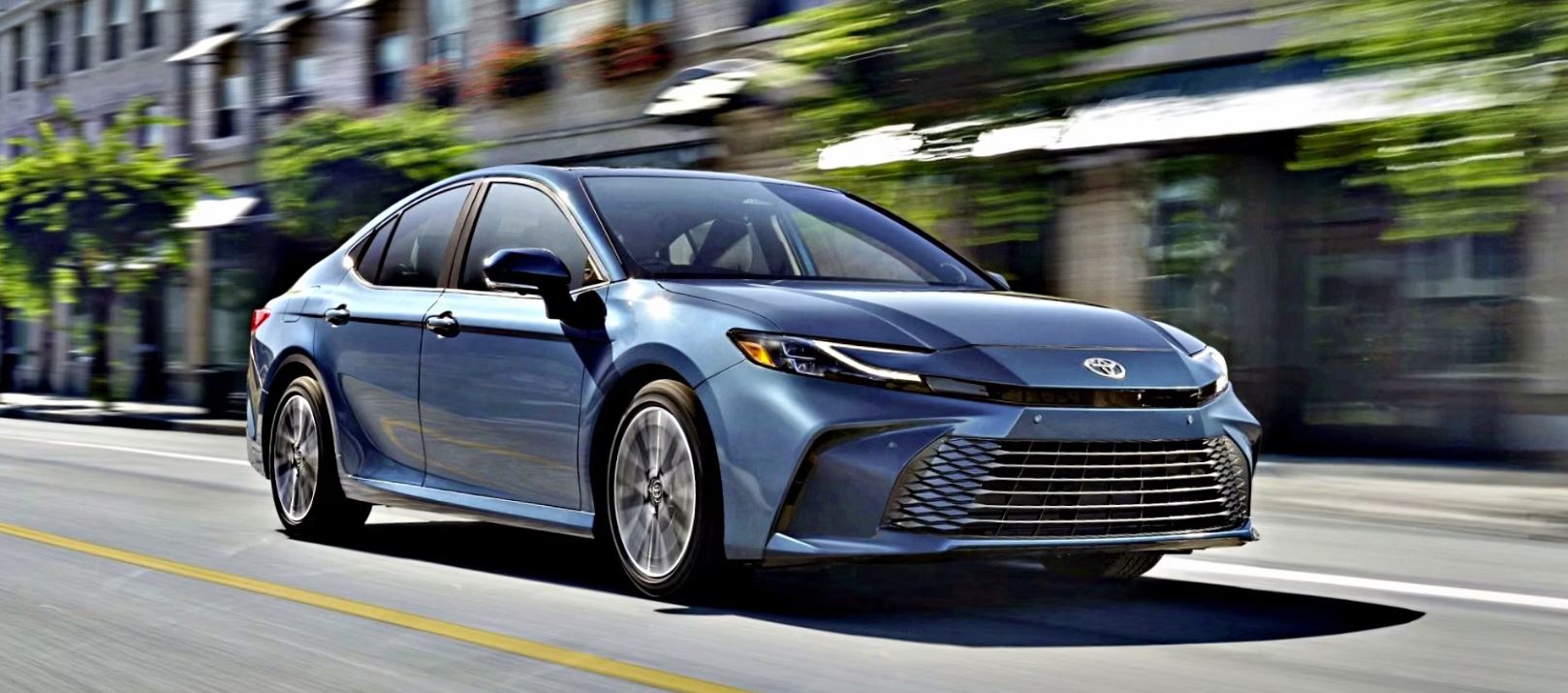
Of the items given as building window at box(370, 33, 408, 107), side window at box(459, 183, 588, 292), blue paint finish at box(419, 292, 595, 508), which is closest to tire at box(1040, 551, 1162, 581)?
blue paint finish at box(419, 292, 595, 508)

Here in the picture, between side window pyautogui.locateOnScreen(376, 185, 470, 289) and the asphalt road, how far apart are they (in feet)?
3.53

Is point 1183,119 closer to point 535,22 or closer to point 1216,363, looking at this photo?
point 1216,363

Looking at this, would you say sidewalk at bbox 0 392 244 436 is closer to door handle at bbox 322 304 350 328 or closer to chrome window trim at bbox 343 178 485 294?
chrome window trim at bbox 343 178 485 294

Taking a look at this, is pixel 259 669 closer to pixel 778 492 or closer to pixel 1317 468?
pixel 778 492


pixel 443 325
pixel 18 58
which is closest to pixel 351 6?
pixel 18 58

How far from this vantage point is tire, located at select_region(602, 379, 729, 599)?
6047 millimetres

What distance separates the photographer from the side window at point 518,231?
23.2 ft

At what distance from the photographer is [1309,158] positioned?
39.0ft

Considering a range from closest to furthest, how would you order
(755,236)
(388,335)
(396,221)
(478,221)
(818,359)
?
1. (818,359)
2. (755,236)
3. (478,221)
4. (388,335)
5. (396,221)

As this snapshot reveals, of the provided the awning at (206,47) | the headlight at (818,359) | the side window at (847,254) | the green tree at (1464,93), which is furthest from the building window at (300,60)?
the headlight at (818,359)

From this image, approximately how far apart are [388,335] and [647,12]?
1827cm

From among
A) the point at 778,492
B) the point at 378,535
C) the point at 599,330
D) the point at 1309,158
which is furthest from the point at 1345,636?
the point at 1309,158

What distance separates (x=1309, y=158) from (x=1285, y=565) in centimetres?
458

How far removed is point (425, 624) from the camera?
6.17m
